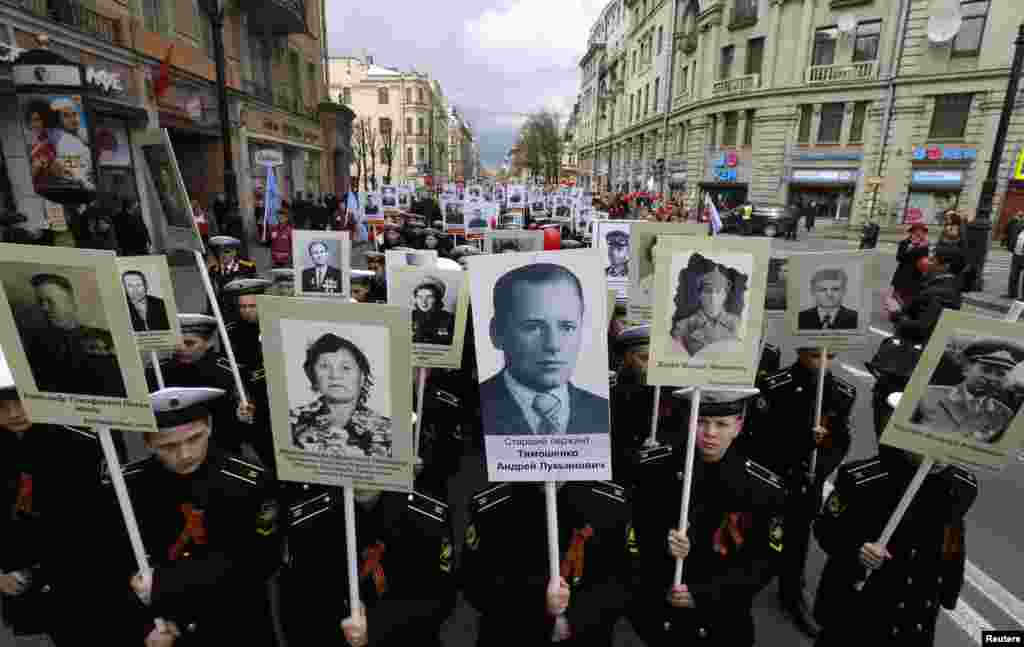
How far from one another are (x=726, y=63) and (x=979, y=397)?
38686mm

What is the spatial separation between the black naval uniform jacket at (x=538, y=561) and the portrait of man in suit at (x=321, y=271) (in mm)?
2542

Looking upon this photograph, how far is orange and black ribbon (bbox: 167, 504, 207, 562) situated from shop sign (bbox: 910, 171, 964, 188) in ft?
110

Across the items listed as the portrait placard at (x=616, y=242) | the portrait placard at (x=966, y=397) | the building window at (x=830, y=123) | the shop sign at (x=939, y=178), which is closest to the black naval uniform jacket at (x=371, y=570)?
the portrait placard at (x=966, y=397)

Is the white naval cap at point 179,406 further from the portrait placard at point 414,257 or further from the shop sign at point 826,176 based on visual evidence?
the shop sign at point 826,176

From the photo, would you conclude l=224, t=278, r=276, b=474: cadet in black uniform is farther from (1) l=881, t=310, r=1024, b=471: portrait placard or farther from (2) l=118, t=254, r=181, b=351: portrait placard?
(1) l=881, t=310, r=1024, b=471: portrait placard

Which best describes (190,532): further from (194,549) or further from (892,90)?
(892,90)

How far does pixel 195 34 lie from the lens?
633 inches

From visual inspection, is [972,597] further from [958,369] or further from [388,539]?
[388,539]

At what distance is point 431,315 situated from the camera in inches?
127

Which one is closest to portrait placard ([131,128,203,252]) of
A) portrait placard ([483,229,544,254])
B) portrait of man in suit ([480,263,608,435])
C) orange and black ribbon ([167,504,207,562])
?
orange and black ribbon ([167,504,207,562])

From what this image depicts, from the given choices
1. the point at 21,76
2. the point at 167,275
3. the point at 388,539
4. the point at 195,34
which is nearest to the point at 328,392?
the point at 388,539

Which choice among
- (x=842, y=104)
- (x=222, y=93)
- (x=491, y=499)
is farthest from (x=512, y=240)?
(x=842, y=104)

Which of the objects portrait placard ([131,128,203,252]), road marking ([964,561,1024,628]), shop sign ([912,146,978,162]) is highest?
shop sign ([912,146,978,162])

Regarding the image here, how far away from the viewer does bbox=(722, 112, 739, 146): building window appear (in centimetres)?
3328
